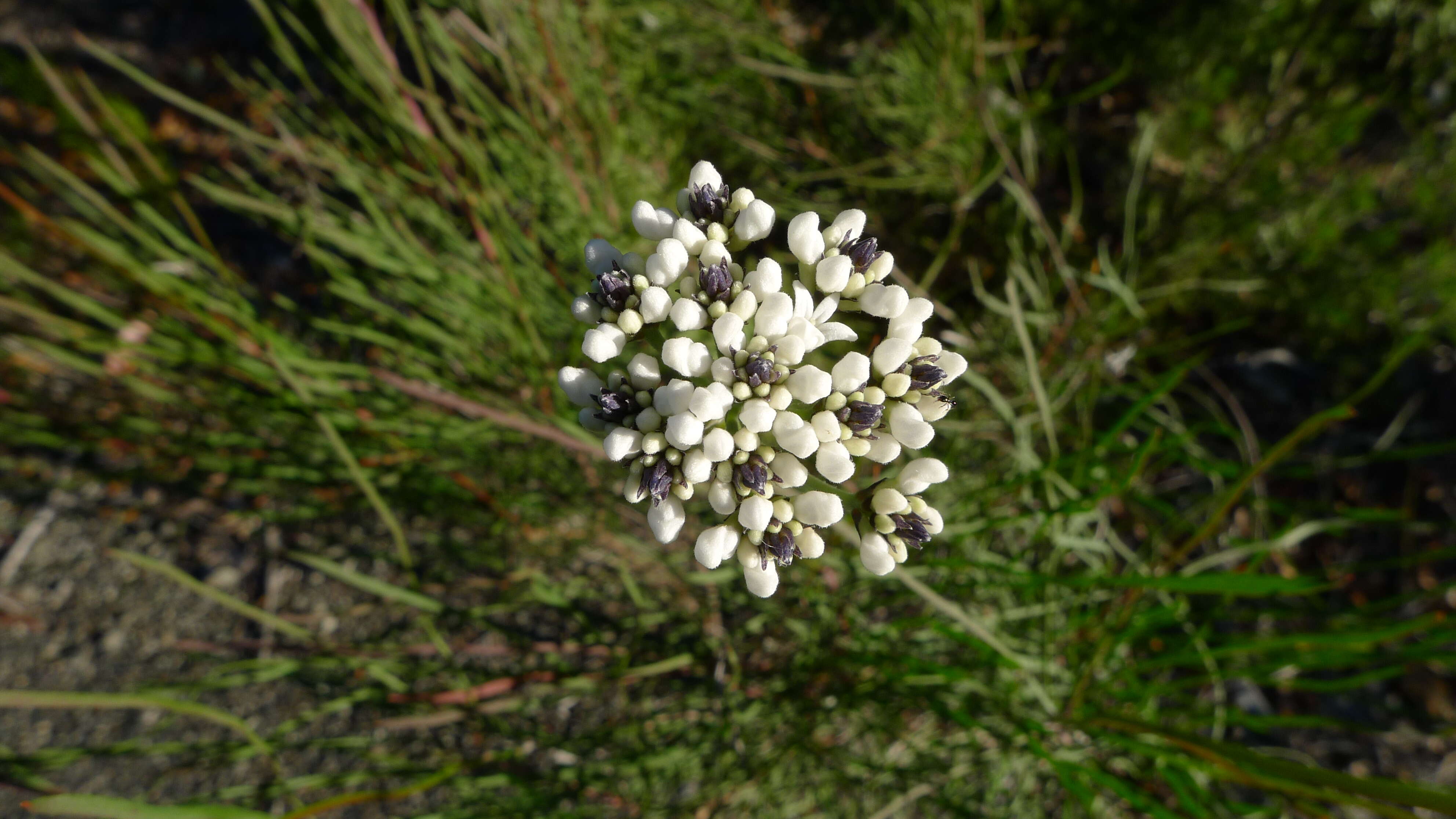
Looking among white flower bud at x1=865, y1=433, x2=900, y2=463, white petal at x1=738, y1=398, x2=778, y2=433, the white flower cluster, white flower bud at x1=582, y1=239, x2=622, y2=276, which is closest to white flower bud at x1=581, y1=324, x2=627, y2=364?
the white flower cluster

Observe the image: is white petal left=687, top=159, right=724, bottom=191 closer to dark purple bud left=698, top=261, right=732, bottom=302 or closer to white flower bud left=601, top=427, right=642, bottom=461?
dark purple bud left=698, top=261, right=732, bottom=302

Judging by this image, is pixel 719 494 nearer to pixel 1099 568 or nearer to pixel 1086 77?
pixel 1099 568

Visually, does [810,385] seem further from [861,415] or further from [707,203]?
[707,203]

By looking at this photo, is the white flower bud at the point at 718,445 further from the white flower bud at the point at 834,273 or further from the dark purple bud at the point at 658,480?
the white flower bud at the point at 834,273

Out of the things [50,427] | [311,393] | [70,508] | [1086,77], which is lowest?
[70,508]

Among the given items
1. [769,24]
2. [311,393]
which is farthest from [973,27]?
[311,393]

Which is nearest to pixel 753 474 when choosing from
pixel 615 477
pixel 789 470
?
pixel 789 470
